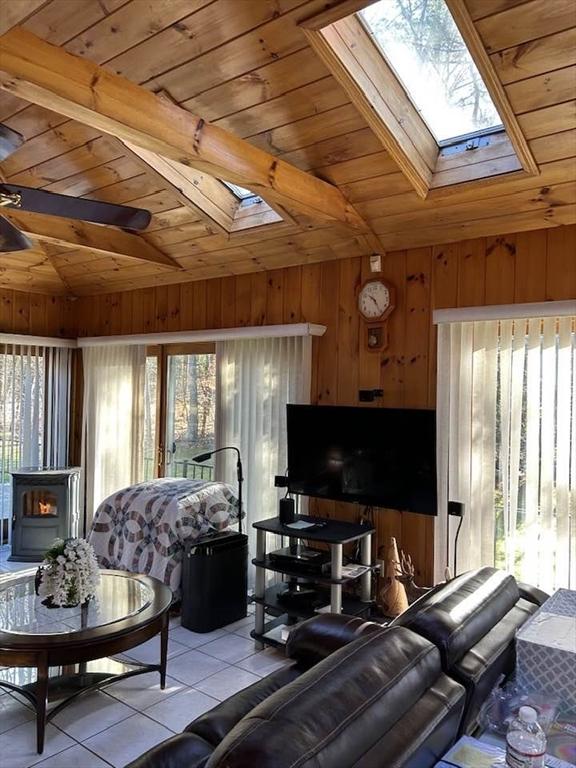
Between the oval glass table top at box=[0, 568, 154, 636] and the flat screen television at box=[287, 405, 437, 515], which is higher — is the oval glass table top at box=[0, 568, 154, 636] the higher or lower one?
the lower one

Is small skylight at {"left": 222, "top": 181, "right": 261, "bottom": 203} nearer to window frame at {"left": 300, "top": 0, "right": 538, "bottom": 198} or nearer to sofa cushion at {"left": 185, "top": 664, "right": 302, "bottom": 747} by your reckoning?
window frame at {"left": 300, "top": 0, "right": 538, "bottom": 198}

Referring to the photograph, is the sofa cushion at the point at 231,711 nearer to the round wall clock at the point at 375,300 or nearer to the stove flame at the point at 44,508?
the round wall clock at the point at 375,300

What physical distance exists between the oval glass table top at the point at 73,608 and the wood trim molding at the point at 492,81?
283 centimetres

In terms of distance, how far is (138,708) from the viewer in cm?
287

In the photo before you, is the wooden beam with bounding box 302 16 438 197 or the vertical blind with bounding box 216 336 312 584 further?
the vertical blind with bounding box 216 336 312 584

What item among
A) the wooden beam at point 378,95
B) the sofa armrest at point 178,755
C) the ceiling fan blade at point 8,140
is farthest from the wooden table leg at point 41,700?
the wooden beam at point 378,95

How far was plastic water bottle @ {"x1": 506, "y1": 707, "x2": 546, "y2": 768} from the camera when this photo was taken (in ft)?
4.03

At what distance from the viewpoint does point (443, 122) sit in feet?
10.0

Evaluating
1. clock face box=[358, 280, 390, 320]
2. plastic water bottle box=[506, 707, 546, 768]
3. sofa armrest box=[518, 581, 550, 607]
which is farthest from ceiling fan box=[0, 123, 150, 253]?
plastic water bottle box=[506, 707, 546, 768]

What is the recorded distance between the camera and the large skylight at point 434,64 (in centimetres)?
252

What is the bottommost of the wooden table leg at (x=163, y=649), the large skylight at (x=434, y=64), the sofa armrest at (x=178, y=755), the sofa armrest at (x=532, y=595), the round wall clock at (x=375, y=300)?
the wooden table leg at (x=163, y=649)

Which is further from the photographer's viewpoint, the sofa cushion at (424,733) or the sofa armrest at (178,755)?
the sofa armrest at (178,755)

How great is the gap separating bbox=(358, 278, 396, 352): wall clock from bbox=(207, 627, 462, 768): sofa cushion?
254 cm

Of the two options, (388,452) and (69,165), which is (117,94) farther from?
(388,452)
